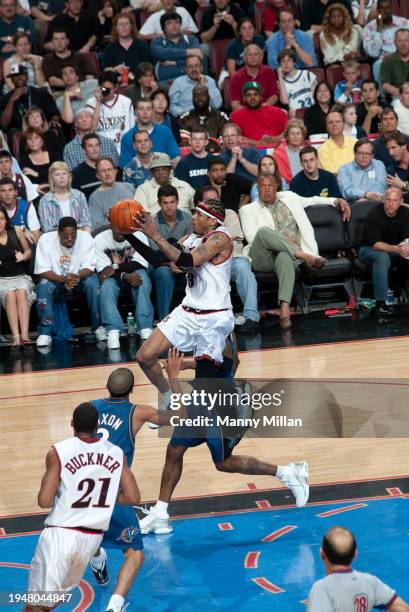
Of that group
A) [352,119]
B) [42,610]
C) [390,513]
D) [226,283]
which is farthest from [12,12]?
[42,610]

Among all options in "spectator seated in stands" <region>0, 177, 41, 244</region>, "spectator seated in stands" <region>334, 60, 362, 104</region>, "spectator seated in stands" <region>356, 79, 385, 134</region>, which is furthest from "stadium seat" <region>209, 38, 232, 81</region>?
"spectator seated in stands" <region>0, 177, 41, 244</region>

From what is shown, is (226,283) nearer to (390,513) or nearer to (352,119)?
(390,513)

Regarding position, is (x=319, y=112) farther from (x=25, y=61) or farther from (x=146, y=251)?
(x=146, y=251)

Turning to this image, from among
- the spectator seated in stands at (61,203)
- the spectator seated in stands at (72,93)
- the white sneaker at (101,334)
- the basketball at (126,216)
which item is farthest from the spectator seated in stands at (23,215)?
the basketball at (126,216)

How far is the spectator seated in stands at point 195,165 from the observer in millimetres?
13609

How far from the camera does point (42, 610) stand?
543 cm

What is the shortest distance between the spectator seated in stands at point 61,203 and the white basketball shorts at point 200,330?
477cm

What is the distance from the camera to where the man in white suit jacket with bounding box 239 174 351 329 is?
1248cm

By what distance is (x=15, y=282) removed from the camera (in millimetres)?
12172

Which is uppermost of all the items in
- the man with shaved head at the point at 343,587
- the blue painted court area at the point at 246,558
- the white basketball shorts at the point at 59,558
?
the man with shaved head at the point at 343,587

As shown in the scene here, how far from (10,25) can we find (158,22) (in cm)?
219

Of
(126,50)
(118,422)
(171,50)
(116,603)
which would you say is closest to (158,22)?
(171,50)

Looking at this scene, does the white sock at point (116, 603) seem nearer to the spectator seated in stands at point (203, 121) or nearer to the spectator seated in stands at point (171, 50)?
the spectator seated in stands at point (203, 121)

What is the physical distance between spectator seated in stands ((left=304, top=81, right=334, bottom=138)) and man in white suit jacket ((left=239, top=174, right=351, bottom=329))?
2.38m
